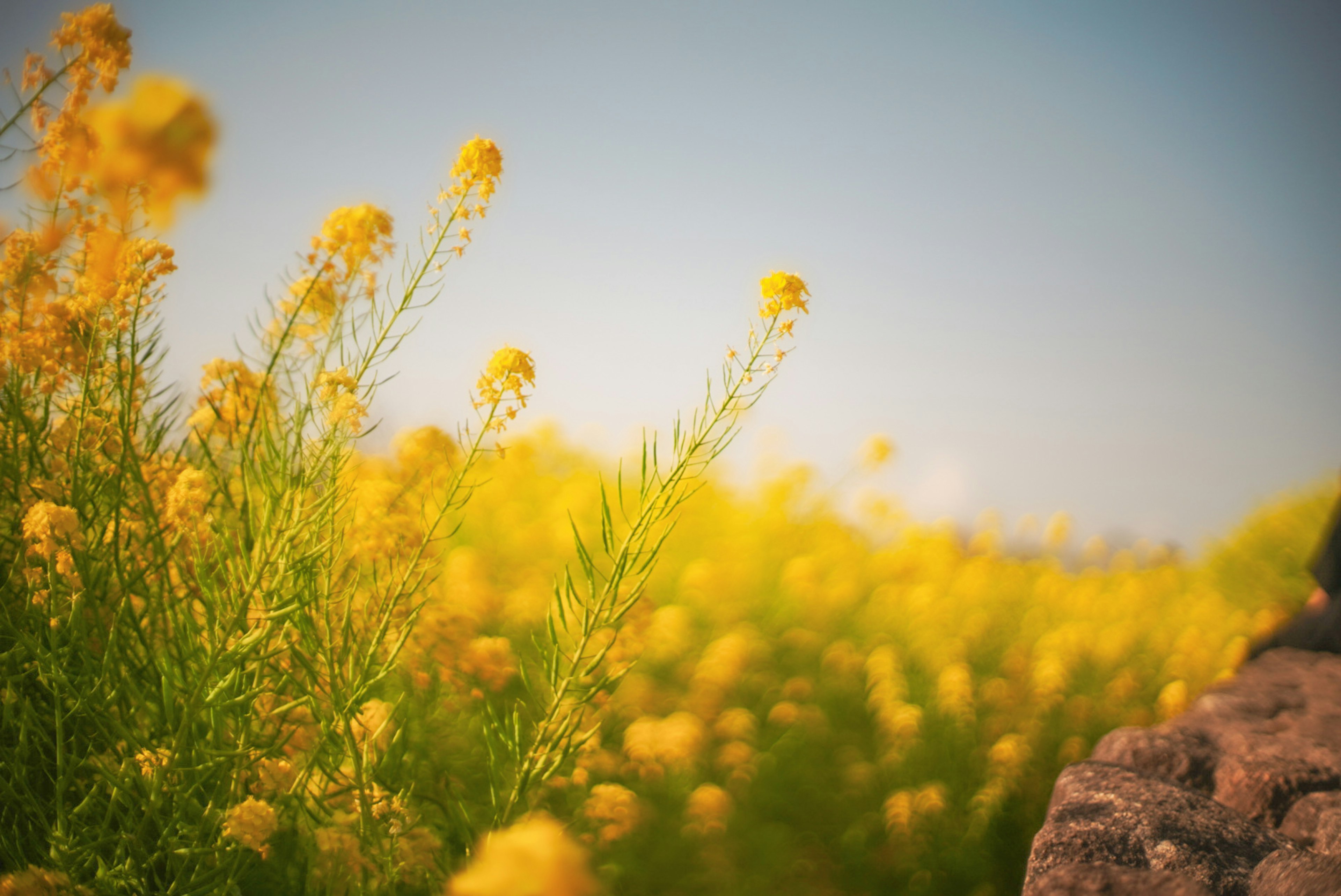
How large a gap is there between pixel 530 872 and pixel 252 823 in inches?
27.4

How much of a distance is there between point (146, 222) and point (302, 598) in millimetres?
522

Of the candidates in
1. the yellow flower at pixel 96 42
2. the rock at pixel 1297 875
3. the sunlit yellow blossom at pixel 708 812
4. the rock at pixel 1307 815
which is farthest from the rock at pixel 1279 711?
the yellow flower at pixel 96 42

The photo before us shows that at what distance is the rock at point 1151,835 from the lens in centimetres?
136

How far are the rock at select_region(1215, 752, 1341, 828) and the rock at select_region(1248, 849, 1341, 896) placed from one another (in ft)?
1.57

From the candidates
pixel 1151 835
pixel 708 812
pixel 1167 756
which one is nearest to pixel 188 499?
pixel 708 812

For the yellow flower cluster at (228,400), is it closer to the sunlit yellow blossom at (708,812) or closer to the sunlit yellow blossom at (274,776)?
the sunlit yellow blossom at (274,776)

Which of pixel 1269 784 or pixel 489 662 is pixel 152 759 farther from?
pixel 1269 784

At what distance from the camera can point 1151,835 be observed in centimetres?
142

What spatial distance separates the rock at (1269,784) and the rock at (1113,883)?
0.73m

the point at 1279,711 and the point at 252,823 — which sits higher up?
the point at 1279,711

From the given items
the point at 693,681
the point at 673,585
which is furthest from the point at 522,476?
the point at 693,681

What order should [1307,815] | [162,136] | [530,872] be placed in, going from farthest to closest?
[1307,815] < [162,136] < [530,872]

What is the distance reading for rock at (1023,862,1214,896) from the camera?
1143 mm

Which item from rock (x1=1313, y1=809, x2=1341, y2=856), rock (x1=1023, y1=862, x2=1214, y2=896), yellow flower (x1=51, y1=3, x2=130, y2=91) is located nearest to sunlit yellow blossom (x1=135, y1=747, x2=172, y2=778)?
yellow flower (x1=51, y1=3, x2=130, y2=91)
